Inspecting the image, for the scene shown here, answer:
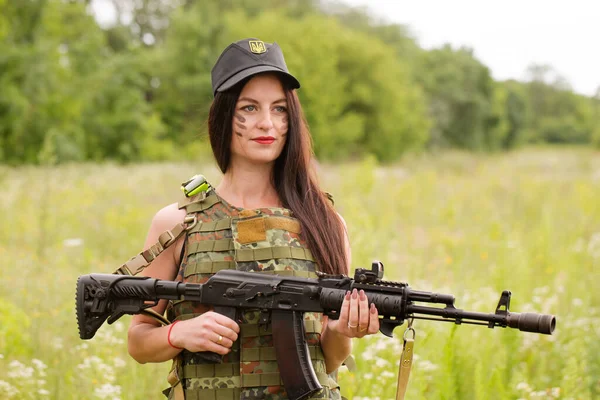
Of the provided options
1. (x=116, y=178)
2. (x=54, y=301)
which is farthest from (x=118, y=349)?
(x=116, y=178)

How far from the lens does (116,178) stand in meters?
17.2

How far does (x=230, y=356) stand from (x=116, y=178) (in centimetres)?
1526

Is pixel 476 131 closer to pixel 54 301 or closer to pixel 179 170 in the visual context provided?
pixel 179 170

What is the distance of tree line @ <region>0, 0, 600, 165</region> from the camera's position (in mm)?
29438

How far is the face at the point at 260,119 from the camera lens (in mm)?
2785

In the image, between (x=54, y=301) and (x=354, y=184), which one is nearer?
(x=54, y=301)

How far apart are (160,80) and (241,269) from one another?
40.8 metres

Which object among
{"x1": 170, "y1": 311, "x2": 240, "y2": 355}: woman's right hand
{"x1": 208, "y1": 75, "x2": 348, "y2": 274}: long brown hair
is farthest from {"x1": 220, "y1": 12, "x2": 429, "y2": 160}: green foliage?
{"x1": 170, "y1": 311, "x2": 240, "y2": 355}: woman's right hand

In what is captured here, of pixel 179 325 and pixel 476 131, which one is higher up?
pixel 476 131

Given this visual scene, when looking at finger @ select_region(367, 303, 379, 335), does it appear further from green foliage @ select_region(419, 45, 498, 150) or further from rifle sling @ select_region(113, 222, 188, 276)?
green foliage @ select_region(419, 45, 498, 150)

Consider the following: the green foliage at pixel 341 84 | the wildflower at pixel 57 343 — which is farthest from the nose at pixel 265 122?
the green foliage at pixel 341 84

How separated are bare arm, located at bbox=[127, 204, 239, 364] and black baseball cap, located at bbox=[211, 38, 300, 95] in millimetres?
569

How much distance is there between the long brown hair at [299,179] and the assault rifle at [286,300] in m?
0.30

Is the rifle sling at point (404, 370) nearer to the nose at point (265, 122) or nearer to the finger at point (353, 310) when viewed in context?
the finger at point (353, 310)
